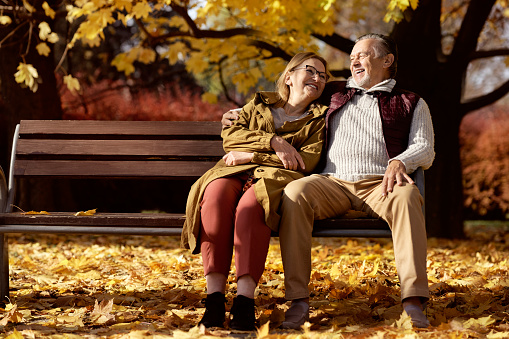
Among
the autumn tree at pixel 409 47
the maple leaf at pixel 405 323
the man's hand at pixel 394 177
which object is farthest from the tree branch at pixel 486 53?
the maple leaf at pixel 405 323

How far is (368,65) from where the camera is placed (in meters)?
3.60

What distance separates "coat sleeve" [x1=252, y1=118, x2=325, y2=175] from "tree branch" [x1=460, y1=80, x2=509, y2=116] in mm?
4442

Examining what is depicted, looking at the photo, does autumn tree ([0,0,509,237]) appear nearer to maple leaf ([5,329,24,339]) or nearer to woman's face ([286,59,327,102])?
woman's face ([286,59,327,102])

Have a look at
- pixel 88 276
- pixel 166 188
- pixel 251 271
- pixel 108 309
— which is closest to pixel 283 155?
pixel 251 271

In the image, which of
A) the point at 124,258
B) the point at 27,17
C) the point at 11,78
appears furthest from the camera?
the point at 11,78

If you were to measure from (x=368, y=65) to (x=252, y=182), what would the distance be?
40.3 inches

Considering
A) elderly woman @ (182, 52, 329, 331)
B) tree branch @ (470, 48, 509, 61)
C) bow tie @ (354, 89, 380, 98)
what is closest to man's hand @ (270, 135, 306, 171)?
elderly woman @ (182, 52, 329, 331)

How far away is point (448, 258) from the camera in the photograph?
5.64m

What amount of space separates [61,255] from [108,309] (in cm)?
280

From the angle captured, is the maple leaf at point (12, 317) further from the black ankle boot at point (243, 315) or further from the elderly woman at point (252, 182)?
the black ankle boot at point (243, 315)

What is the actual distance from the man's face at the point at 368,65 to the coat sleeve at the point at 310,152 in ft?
1.18

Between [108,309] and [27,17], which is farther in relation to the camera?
[27,17]

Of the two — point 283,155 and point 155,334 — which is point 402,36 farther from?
point 155,334

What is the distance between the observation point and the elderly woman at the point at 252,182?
291 cm
